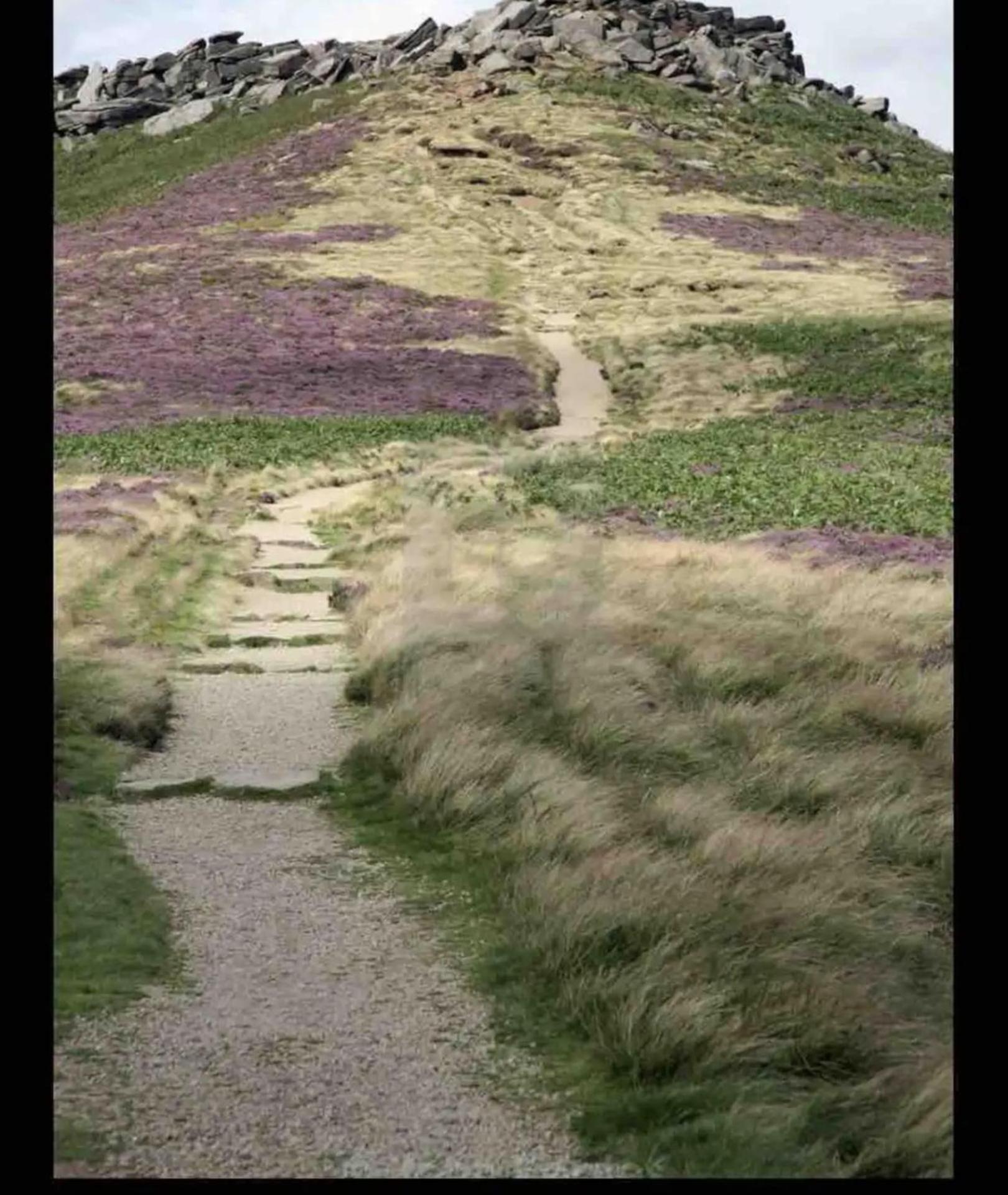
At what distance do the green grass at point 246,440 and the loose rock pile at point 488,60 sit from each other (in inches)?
2656

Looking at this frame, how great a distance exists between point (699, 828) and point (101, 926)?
3.45m

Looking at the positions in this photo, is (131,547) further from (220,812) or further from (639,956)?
(639,956)

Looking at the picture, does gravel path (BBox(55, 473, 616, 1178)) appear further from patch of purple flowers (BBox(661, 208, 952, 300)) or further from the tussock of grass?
patch of purple flowers (BBox(661, 208, 952, 300))

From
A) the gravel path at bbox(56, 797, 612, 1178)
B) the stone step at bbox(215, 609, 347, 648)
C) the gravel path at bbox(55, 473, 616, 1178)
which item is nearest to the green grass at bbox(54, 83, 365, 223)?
the stone step at bbox(215, 609, 347, 648)

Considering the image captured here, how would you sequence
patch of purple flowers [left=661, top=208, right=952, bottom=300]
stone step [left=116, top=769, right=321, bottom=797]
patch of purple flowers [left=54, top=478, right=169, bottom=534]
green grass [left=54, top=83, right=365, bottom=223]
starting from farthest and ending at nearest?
1. green grass [left=54, top=83, right=365, bottom=223]
2. patch of purple flowers [left=661, top=208, right=952, bottom=300]
3. patch of purple flowers [left=54, top=478, right=169, bottom=534]
4. stone step [left=116, top=769, right=321, bottom=797]

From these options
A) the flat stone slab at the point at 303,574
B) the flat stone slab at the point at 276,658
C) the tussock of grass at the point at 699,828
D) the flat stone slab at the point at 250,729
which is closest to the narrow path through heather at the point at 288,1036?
the flat stone slab at the point at 250,729

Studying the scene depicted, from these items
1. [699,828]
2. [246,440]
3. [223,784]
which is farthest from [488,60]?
[699,828]

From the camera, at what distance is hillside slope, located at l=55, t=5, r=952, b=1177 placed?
6.50m

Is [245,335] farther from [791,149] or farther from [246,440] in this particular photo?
[791,149]

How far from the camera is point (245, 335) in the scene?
44.9 metres
